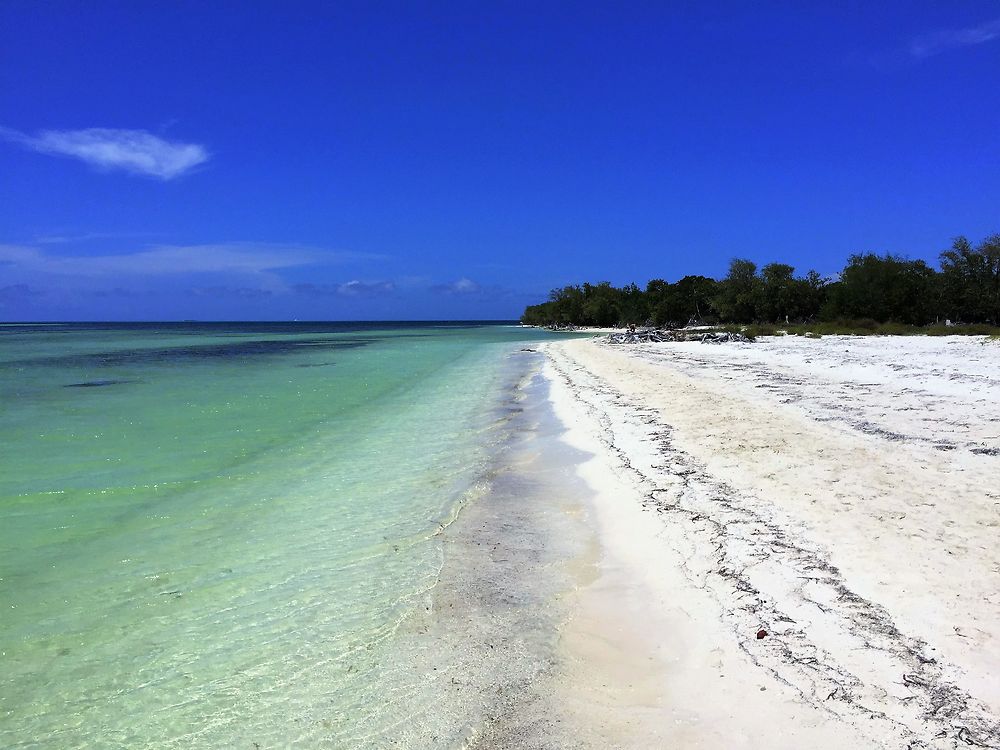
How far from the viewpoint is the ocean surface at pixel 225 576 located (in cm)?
359

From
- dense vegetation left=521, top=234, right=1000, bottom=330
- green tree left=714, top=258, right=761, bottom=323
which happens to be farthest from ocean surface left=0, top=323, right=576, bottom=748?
green tree left=714, top=258, right=761, bottom=323

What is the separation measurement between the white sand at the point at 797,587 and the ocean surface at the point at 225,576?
1.32 m

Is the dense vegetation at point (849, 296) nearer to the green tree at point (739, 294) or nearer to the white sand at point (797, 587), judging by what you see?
the green tree at point (739, 294)

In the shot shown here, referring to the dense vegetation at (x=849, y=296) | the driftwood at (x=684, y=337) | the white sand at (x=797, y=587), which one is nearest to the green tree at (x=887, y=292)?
the dense vegetation at (x=849, y=296)

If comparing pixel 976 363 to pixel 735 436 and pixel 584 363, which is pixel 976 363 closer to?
pixel 735 436

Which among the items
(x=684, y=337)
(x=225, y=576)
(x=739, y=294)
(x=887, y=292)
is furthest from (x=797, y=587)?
(x=739, y=294)

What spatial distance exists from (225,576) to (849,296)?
5146 centimetres

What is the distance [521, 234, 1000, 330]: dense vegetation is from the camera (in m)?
42.0

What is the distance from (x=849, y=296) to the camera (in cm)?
4675

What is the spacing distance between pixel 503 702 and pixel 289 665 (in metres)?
1.55

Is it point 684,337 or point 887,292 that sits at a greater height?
point 887,292

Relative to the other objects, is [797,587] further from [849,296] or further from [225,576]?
[849,296]

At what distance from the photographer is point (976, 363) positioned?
17.6 m

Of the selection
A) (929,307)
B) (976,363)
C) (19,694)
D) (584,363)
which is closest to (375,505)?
(19,694)
